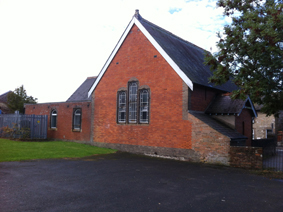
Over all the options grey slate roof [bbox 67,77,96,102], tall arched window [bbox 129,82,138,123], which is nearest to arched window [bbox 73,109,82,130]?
grey slate roof [bbox 67,77,96,102]

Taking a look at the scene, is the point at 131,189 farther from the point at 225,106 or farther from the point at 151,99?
the point at 225,106

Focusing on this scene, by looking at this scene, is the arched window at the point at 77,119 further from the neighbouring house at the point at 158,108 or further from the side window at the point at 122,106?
the side window at the point at 122,106

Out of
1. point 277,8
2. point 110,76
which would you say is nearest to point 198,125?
point 277,8

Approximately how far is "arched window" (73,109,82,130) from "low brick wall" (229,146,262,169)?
559 inches

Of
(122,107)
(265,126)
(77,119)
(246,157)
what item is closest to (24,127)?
(77,119)

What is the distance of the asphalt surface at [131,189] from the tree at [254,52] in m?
4.11

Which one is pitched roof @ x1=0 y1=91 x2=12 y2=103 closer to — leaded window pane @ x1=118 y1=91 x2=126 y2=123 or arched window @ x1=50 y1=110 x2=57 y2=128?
arched window @ x1=50 y1=110 x2=57 y2=128

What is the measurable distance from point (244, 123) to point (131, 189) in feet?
45.3

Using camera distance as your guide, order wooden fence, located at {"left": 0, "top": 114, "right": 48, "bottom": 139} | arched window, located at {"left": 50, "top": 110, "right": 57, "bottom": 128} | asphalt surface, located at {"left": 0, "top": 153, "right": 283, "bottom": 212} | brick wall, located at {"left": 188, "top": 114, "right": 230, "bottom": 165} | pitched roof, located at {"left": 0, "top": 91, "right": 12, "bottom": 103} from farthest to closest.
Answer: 1. pitched roof, located at {"left": 0, "top": 91, "right": 12, "bottom": 103}
2. arched window, located at {"left": 50, "top": 110, "right": 57, "bottom": 128}
3. wooden fence, located at {"left": 0, "top": 114, "right": 48, "bottom": 139}
4. brick wall, located at {"left": 188, "top": 114, "right": 230, "bottom": 165}
5. asphalt surface, located at {"left": 0, "top": 153, "right": 283, "bottom": 212}

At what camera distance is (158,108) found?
17.0 m

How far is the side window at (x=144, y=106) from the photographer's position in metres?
17.8

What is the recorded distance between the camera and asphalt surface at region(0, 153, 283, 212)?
6434 millimetres

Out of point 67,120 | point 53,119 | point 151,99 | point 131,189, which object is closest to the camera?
point 131,189

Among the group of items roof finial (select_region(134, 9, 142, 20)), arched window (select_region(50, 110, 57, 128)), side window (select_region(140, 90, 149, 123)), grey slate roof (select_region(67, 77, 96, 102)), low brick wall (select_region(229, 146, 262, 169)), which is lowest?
low brick wall (select_region(229, 146, 262, 169))
